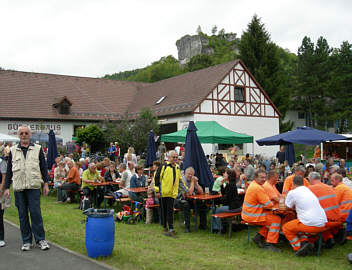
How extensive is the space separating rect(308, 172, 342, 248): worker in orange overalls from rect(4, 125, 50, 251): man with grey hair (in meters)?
4.70

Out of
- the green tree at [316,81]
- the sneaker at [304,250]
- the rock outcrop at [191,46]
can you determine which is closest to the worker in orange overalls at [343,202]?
the sneaker at [304,250]

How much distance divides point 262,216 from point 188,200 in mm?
2253

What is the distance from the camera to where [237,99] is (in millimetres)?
30094

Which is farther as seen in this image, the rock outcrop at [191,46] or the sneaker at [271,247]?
the rock outcrop at [191,46]

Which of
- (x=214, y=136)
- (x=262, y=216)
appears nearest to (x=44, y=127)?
(x=214, y=136)

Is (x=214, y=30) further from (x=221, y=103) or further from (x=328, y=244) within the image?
(x=328, y=244)

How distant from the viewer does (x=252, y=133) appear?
30672mm

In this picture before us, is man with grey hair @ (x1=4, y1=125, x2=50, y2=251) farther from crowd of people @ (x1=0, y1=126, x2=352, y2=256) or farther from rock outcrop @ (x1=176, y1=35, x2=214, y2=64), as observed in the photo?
rock outcrop @ (x1=176, y1=35, x2=214, y2=64)

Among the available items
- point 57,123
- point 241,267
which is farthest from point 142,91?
point 241,267

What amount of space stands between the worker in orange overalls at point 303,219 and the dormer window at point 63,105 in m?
27.0

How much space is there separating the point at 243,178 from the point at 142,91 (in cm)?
2828

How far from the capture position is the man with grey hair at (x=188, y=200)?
27.9 feet

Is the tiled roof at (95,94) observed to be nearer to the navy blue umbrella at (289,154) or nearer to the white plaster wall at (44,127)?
the white plaster wall at (44,127)

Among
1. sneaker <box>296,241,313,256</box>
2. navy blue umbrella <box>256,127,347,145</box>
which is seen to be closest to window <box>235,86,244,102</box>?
navy blue umbrella <box>256,127,347,145</box>
